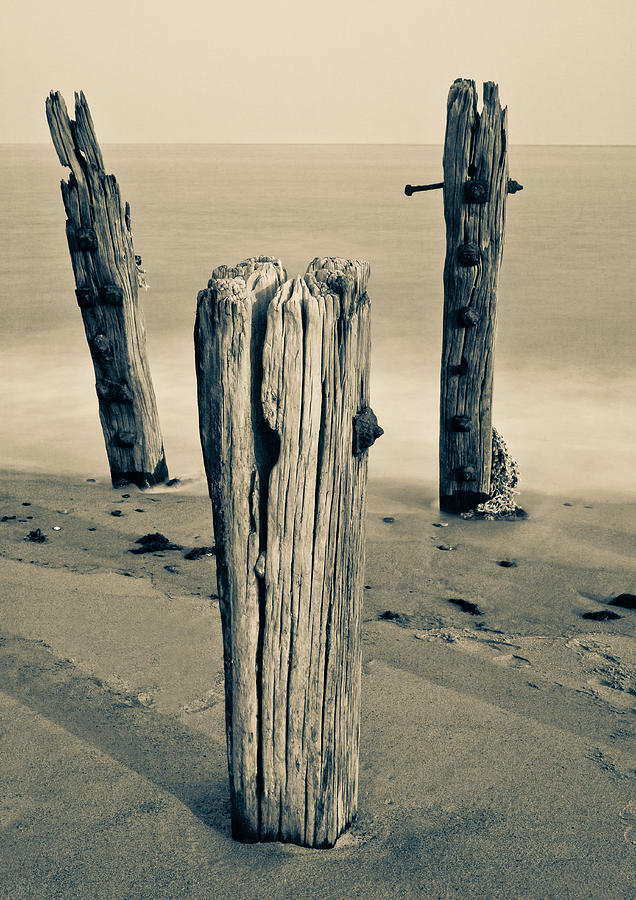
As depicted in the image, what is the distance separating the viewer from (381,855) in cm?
248

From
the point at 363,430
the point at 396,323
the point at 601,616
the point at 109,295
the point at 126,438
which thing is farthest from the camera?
the point at 396,323

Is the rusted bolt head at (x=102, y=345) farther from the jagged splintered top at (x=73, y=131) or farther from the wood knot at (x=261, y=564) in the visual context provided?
the wood knot at (x=261, y=564)

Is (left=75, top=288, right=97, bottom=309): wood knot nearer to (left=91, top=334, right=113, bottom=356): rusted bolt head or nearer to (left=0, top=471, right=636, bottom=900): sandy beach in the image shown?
(left=91, top=334, right=113, bottom=356): rusted bolt head

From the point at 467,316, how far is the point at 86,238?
279 centimetres

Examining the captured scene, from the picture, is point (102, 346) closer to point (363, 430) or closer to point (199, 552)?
point (199, 552)

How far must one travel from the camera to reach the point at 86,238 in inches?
A: 239

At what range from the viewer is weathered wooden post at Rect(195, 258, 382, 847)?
2.10m

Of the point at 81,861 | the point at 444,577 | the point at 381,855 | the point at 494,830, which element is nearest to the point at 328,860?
the point at 381,855

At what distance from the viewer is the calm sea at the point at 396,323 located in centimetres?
833

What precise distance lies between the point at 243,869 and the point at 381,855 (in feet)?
1.34

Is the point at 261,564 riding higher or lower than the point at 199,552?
higher

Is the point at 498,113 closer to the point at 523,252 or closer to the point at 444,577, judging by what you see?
the point at 444,577

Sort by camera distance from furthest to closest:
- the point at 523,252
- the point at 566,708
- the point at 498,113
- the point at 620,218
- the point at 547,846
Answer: the point at 620,218 < the point at 523,252 < the point at 498,113 < the point at 566,708 < the point at 547,846

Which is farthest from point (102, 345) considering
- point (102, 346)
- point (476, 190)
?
point (476, 190)
